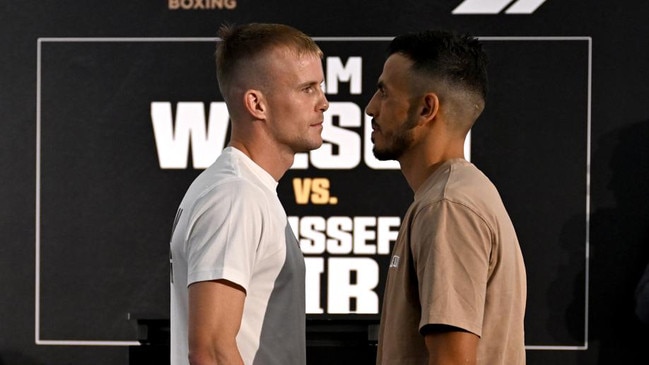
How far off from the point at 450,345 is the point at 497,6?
223 cm

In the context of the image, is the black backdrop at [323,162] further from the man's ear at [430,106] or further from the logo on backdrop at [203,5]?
the man's ear at [430,106]

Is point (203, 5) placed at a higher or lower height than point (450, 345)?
higher

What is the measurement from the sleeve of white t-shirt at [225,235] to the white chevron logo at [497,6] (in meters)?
2.03

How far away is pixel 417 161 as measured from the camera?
179 centimetres

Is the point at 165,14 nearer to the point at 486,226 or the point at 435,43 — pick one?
the point at 435,43

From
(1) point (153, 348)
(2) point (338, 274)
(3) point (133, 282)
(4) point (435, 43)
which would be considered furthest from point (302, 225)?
(4) point (435, 43)

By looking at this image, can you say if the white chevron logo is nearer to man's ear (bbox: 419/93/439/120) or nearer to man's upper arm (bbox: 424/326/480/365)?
man's ear (bbox: 419/93/439/120)

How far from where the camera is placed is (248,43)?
75.7 inches

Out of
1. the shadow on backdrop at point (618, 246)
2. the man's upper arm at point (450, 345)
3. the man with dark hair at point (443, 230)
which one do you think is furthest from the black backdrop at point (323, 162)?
the man's upper arm at point (450, 345)

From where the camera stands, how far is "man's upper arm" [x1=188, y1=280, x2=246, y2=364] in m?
1.65

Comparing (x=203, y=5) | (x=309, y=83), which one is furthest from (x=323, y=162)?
(x=309, y=83)

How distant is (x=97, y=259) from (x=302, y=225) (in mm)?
792

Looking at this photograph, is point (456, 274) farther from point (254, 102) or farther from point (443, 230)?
point (254, 102)

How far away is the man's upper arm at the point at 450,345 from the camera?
1.56 meters
